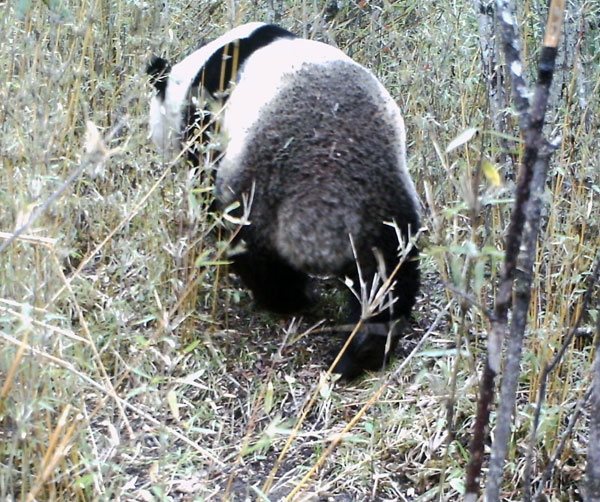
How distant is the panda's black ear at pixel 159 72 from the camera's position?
11.1ft

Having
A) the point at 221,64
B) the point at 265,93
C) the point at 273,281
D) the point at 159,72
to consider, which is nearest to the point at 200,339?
the point at 273,281

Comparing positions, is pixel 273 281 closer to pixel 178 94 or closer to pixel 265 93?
pixel 265 93

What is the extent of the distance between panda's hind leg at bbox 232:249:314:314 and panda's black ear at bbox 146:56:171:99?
3.08 feet

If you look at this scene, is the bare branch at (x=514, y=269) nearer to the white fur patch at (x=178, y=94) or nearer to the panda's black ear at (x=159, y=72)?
the white fur patch at (x=178, y=94)

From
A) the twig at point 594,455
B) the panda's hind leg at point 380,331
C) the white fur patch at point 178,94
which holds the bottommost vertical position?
the panda's hind leg at point 380,331

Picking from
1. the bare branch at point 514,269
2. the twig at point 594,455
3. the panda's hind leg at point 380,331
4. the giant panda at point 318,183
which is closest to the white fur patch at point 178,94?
the giant panda at point 318,183

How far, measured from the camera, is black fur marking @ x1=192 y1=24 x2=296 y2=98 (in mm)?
3076

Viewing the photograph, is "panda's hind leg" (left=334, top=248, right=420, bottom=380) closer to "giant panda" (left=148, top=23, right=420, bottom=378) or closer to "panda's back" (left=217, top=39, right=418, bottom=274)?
"giant panda" (left=148, top=23, right=420, bottom=378)

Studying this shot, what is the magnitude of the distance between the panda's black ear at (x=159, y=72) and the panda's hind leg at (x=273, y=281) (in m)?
0.94

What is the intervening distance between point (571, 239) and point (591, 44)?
1.63m

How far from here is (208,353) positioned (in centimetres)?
272

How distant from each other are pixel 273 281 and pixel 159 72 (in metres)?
1.14

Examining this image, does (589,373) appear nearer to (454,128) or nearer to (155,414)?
(155,414)

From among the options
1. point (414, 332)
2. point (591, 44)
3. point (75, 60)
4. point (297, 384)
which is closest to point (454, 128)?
point (591, 44)
